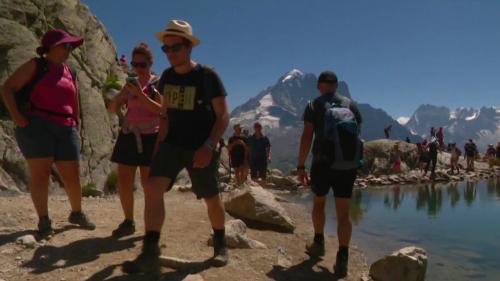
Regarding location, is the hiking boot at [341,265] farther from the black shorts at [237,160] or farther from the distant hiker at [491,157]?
the distant hiker at [491,157]

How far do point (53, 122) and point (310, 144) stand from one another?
128 inches

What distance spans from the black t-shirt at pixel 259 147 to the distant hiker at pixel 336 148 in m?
9.35

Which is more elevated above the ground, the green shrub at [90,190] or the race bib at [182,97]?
the race bib at [182,97]

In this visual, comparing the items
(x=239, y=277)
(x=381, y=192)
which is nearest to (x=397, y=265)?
(x=239, y=277)

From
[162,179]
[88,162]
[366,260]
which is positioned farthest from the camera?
[88,162]

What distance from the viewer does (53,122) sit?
5.79m

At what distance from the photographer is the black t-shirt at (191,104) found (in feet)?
16.5

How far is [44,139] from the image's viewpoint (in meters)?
5.72

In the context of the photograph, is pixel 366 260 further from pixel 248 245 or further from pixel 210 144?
pixel 210 144

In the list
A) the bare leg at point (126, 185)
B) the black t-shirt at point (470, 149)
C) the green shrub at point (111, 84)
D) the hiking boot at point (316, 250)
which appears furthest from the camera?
the black t-shirt at point (470, 149)

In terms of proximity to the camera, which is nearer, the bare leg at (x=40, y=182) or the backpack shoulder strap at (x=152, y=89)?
the bare leg at (x=40, y=182)

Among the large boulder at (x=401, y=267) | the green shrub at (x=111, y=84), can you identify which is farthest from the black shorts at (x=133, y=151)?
the green shrub at (x=111, y=84)

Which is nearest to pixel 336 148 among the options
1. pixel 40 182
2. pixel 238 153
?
pixel 40 182

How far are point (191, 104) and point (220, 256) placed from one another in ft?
5.71
